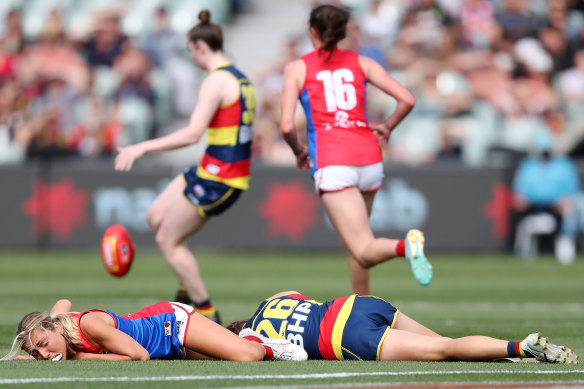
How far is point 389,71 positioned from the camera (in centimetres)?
2172

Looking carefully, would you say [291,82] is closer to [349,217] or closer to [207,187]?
[349,217]

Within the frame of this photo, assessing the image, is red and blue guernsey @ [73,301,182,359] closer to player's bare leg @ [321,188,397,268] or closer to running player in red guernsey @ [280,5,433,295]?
player's bare leg @ [321,188,397,268]

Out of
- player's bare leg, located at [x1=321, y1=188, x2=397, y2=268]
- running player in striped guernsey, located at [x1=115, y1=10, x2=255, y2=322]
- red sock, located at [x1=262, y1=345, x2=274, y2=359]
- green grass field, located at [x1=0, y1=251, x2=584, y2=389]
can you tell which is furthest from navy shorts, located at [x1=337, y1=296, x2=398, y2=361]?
running player in striped guernsey, located at [x1=115, y1=10, x2=255, y2=322]

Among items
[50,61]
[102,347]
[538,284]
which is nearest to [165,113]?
[50,61]

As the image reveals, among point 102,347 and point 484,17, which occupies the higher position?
point 484,17

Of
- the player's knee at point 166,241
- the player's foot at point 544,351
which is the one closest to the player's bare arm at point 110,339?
the player's foot at point 544,351

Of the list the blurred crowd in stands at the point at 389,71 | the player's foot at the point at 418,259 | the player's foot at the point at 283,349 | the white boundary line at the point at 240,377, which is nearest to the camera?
the white boundary line at the point at 240,377

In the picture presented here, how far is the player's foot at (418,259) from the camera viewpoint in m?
6.75

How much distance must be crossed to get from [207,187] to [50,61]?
13.8m

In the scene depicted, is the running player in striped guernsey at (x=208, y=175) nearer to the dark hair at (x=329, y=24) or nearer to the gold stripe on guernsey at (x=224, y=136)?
the gold stripe on guernsey at (x=224, y=136)

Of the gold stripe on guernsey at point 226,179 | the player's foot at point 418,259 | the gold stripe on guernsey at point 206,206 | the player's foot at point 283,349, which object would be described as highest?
the gold stripe on guernsey at point 226,179

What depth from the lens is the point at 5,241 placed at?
19953 millimetres

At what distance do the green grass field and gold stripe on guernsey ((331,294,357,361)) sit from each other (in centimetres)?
10

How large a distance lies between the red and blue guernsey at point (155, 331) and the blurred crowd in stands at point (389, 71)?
13.9 meters
